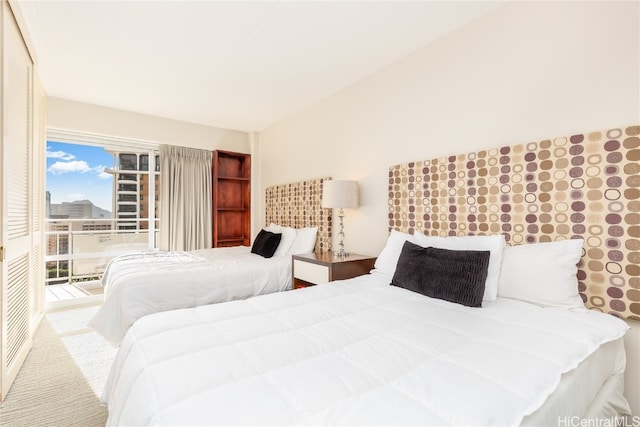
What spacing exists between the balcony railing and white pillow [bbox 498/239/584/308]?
183 inches

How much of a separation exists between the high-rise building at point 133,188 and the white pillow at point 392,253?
3.74 metres

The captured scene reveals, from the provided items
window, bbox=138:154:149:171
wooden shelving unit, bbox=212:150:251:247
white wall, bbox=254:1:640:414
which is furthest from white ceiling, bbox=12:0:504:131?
wooden shelving unit, bbox=212:150:251:247

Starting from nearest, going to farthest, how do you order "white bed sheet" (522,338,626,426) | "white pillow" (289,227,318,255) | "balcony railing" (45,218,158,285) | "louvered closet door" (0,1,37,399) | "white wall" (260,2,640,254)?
1. "white bed sheet" (522,338,626,426)
2. "white wall" (260,2,640,254)
3. "louvered closet door" (0,1,37,399)
4. "white pillow" (289,227,318,255)
5. "balcony railing" (45,218,158,285)

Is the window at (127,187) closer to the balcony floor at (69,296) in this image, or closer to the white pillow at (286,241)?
the balcony floor at (69,296)

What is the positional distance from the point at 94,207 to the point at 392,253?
4303mm

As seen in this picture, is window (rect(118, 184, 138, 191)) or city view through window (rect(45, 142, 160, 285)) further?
window (rect(118, 184, 138, 191))

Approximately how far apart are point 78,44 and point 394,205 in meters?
3.01

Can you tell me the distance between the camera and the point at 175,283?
8.36 ft

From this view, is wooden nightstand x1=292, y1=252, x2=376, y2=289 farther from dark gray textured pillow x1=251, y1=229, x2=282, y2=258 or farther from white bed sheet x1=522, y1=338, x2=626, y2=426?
white bed sheet x1=522, y1=338, x2=626, y2=426

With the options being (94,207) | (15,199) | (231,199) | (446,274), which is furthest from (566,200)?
(94,207)

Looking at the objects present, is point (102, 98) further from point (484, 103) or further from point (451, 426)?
point (451, 426)

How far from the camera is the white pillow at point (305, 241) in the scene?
356 centimetres

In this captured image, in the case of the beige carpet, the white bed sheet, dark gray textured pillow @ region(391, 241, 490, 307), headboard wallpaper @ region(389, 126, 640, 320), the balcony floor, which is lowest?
the beige carpet

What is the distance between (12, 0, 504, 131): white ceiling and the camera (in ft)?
6.97
